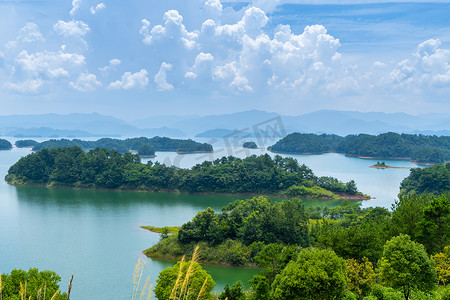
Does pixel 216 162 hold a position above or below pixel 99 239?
above

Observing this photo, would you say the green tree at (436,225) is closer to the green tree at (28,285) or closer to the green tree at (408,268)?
the green tree at (408,268)

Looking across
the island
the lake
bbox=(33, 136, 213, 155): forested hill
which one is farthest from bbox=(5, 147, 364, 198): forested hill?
the island

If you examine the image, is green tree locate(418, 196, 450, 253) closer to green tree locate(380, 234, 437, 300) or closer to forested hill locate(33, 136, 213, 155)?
green tree locate(380, 234, 437, 300)

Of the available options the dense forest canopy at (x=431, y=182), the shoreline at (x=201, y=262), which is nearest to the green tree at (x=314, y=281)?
the shoreline at (x=201, y=262)

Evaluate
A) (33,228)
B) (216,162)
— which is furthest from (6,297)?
(216,162)

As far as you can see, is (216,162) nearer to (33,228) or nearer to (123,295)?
(33,228)

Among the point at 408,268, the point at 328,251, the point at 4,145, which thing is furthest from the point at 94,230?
the point at 4,145

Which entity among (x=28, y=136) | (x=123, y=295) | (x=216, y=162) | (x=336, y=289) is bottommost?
(x=123, y=295)
